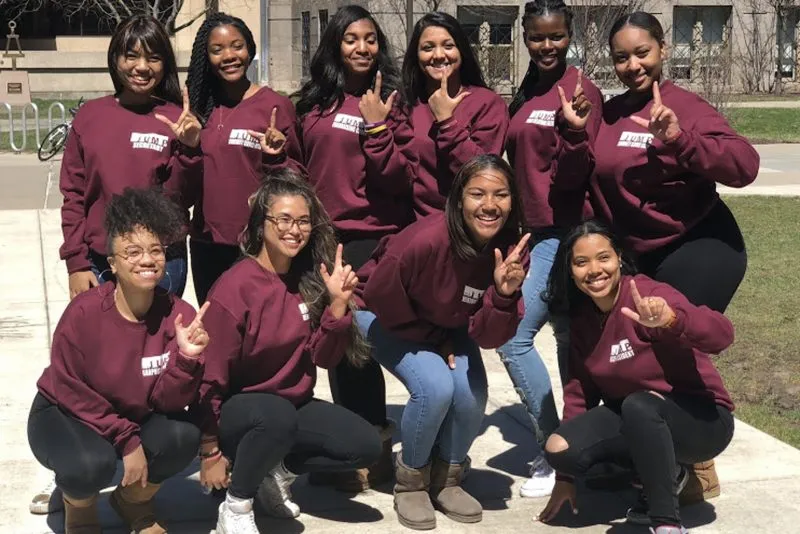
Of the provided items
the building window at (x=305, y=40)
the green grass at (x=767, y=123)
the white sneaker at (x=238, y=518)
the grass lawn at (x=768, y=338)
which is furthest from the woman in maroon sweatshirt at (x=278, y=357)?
the building window at (x=305, y=40)

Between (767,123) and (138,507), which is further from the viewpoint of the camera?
(767,123)

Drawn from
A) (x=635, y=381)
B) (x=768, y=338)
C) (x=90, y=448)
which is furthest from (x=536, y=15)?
(x=768, y=338)

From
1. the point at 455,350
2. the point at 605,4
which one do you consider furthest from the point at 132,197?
the point at 605,4

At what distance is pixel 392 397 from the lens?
20.3 ft

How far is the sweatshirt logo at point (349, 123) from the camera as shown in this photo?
473cm

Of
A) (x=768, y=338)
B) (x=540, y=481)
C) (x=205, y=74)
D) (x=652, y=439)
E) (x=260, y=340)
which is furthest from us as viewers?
(x=768, y=338)

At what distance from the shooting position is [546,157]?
4.72 m

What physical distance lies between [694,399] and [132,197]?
2173 millimetres

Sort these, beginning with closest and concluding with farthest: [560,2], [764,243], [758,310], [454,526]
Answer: [454,526] < [560,2] < [758,310] < [764,243]

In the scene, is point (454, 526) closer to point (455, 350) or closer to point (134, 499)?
point (455, 350)

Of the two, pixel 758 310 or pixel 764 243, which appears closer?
pixel 758 310

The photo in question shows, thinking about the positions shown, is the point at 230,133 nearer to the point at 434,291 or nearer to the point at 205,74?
the point at 205,74

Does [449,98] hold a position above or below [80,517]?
above

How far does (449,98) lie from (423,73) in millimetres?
299
